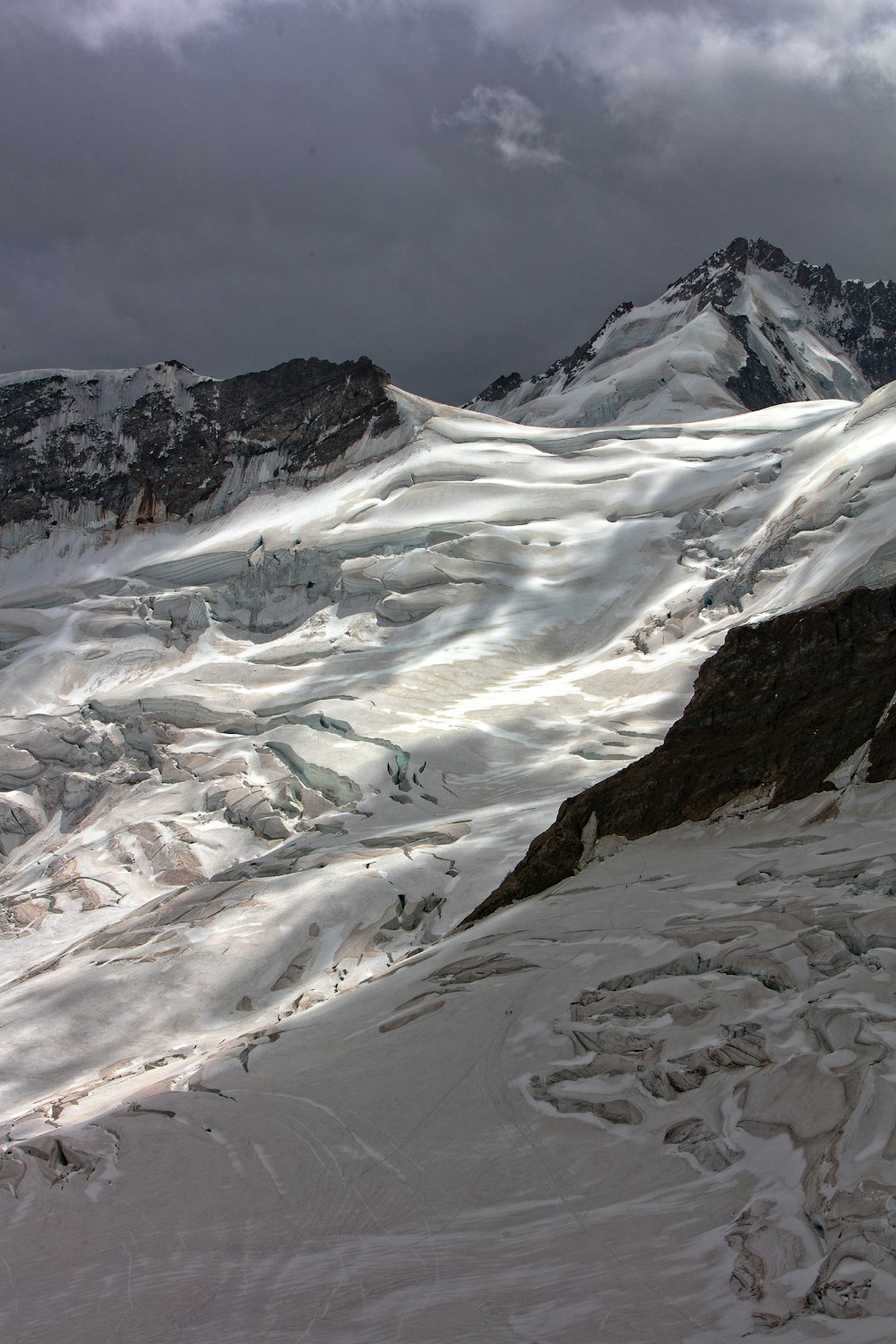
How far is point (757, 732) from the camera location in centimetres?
1059

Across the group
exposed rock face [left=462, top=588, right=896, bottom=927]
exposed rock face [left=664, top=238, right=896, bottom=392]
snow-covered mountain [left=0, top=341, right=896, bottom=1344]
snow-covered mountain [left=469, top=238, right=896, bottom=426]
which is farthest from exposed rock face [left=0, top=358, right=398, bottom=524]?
exposed rock face [left=664, top=238, right=896, bottom=392]

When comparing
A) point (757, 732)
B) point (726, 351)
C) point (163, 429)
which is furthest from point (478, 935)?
point (726, 351)

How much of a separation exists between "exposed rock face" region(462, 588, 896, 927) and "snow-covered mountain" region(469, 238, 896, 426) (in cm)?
5185

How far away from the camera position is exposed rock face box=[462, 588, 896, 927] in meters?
9.68

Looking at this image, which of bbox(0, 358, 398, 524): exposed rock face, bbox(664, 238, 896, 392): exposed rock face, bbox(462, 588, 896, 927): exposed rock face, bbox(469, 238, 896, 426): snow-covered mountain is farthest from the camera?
bbox(664, 238, 896, 392): exposed rock face

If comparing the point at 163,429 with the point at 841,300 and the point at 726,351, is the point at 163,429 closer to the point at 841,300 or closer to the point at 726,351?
the point at 726,351

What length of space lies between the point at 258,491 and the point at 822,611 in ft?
148

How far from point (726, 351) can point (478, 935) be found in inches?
2684

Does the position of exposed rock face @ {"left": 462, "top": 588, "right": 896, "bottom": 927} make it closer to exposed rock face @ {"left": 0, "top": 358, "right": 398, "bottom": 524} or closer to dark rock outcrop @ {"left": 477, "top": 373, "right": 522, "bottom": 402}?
exposed rock face @ {"left": 0, "top": 358, "right": 398, "bottom": 524}

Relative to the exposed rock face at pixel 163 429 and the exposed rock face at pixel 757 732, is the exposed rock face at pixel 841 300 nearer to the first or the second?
the exposed rock face at pixel 163 429

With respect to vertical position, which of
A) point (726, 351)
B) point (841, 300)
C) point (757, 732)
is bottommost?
point (757, 732)

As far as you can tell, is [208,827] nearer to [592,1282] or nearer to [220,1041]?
[220,1041]

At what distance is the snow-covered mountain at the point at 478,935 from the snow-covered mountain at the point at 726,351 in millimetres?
29100

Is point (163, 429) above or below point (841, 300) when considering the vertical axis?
below
